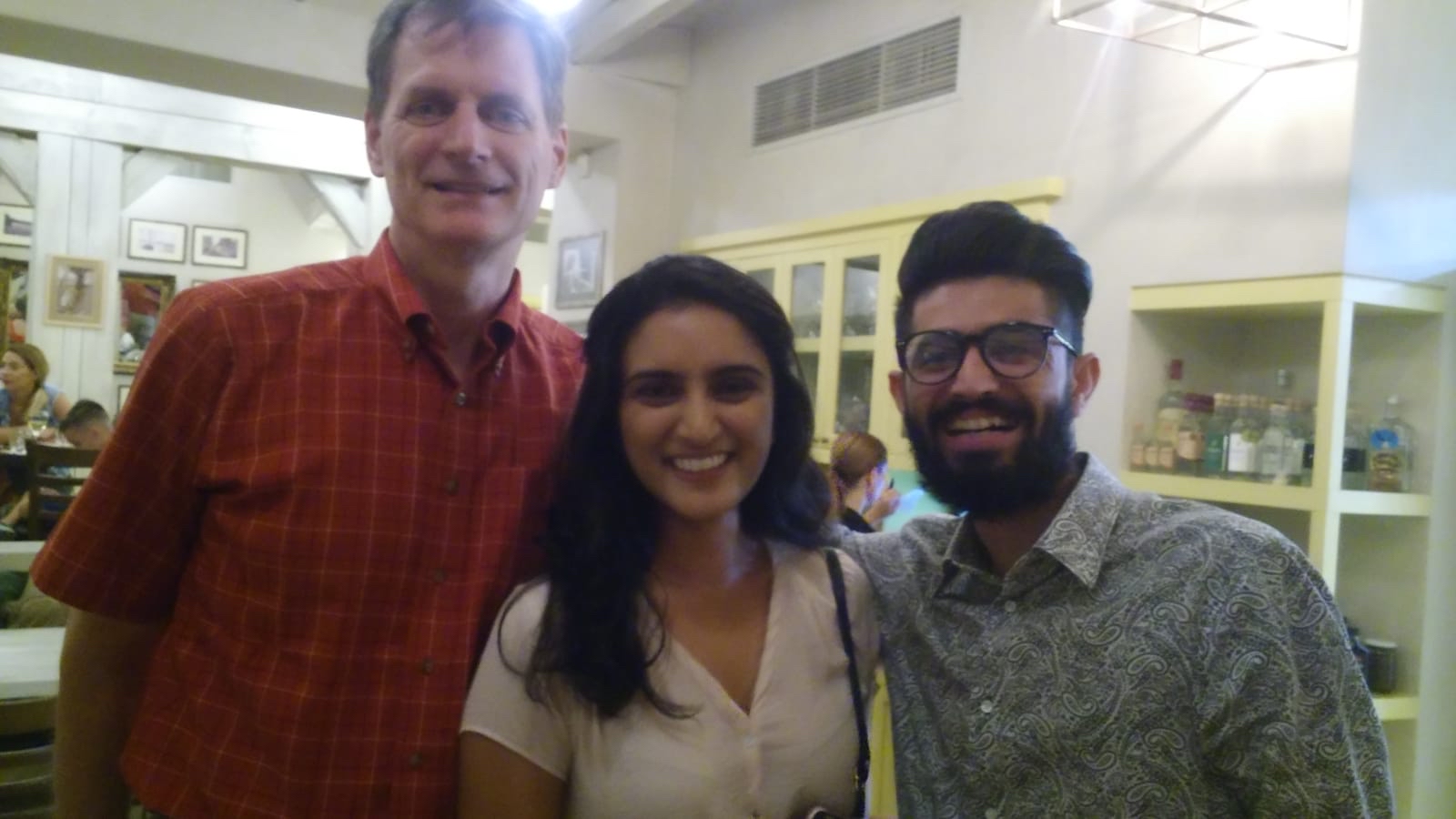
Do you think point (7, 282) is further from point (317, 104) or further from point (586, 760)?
point (586, 760)

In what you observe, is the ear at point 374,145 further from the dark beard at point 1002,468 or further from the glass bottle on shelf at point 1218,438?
the glass bottle on shelf at point 1218,438

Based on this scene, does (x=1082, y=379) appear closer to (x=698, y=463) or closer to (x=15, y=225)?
(x=698, y=463)

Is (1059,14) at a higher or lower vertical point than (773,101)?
lower

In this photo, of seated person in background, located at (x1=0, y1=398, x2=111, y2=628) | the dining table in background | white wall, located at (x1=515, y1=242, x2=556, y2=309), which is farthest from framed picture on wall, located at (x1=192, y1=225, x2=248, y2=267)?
Result: the dining table in background

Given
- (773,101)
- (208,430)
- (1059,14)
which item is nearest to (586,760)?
(208,430)

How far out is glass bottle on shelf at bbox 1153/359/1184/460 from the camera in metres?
2.49

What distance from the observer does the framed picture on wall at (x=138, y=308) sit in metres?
8.08

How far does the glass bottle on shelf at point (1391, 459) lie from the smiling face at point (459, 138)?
1897mm

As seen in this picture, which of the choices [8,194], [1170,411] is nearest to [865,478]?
[1170,411]

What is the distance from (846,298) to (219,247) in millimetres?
7307

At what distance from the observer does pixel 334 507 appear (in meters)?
1.23

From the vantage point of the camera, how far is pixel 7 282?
7.67 metres

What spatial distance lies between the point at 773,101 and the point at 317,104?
1.80 metres

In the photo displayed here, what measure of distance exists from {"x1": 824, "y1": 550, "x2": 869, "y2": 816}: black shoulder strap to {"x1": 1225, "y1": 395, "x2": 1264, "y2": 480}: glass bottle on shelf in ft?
4.27
